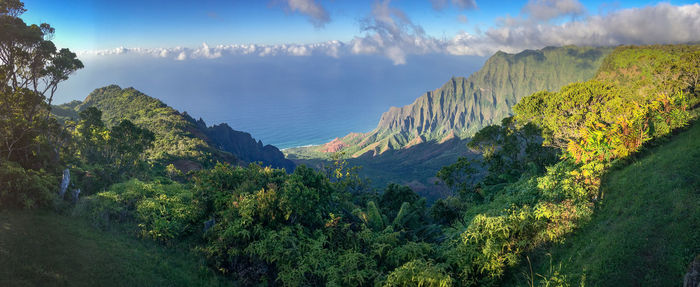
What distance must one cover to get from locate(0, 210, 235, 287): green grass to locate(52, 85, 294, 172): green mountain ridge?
1388 cm

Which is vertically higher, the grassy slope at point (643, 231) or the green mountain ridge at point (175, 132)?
the green mountain ridge at point (175, 132)

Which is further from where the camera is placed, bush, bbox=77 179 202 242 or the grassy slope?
bush, bbox=77 179 202 242

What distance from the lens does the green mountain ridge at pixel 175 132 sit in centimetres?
3861

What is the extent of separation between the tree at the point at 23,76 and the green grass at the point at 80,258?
18.7 ft

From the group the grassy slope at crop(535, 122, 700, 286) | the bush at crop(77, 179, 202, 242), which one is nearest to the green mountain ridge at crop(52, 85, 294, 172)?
the bush at crop(77, 179, 202, 242)

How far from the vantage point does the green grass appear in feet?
19.4

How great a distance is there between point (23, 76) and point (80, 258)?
12695 millimetres

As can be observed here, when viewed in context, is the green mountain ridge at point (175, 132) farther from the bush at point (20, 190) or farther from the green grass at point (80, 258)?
the green grass at point (80, 258)

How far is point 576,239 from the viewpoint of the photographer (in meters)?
7.03

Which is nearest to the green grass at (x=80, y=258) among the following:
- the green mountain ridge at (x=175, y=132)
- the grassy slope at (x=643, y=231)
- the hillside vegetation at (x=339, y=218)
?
the hillside vegetation at (x=339, y=218)

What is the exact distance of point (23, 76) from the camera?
13.8 m

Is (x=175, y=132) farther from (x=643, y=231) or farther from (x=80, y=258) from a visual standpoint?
(x=643, y=231)

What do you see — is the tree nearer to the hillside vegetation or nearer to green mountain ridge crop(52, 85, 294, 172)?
the hillside vegetation

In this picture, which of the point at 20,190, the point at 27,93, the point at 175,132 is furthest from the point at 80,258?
the point at 175,132
